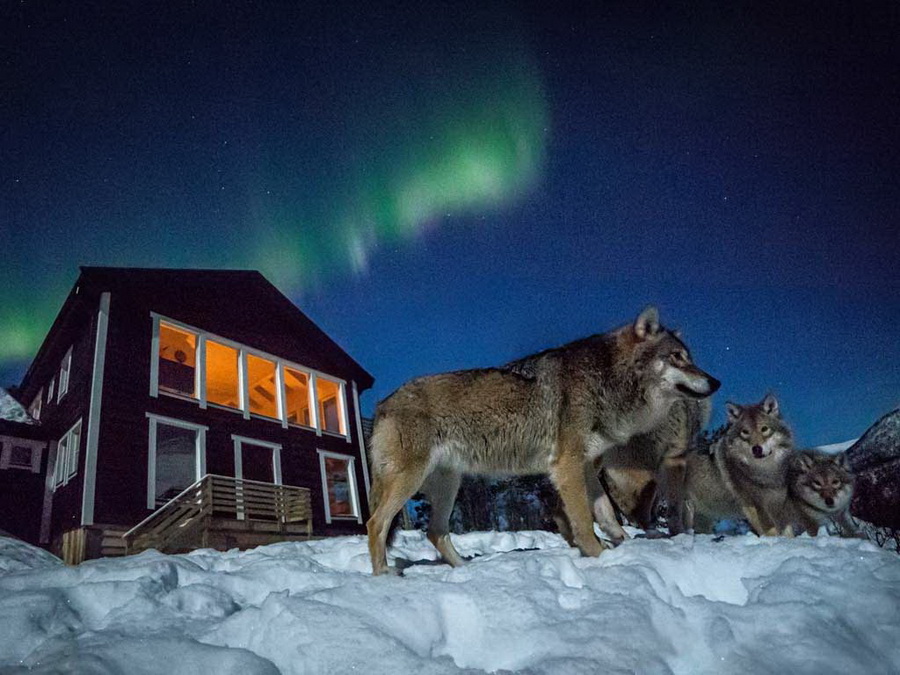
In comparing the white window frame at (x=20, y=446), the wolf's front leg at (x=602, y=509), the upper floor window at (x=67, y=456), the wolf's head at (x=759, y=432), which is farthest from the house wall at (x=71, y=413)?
the wolf's head at (x=759, y=432)

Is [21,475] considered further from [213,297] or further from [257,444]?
[213,297]

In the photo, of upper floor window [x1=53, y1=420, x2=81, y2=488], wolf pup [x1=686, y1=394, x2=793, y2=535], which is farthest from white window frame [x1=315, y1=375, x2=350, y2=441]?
wolf pup [x1=686, y1=394, x2=793, y2=535]

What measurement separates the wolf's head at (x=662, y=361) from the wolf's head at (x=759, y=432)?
1057 mm

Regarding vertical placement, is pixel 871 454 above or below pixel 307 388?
below

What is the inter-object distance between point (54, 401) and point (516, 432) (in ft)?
65.0

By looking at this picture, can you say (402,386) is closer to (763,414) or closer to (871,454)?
(763,414)

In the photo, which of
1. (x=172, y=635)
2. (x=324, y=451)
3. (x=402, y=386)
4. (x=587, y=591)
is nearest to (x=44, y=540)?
(x=324, y=451)

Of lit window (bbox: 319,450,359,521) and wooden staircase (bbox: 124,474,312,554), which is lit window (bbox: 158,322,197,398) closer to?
wooden staircase (bbox: 124,474,312,554)

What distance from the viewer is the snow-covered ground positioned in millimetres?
2193

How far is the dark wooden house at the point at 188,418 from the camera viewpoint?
13328mm

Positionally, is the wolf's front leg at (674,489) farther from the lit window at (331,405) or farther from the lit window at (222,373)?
the lit window at (331,405)

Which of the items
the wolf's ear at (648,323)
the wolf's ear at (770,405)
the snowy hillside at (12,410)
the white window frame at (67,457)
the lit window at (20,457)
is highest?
the snowy hillside at (12,410)

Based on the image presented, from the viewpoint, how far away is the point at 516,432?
16.4ft

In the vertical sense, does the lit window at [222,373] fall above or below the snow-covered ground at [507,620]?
above
